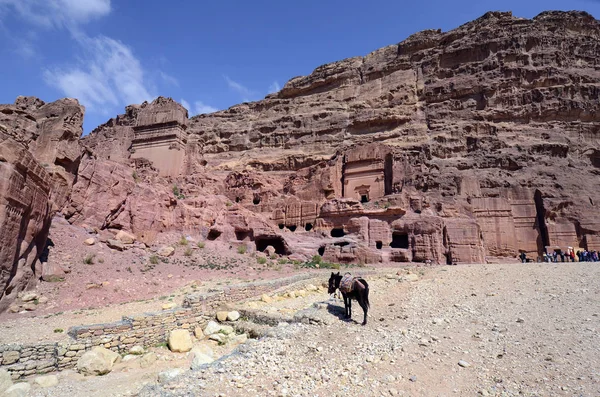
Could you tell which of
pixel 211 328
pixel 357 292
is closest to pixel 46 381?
pixel 211 328

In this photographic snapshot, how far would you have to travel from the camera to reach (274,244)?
24094 millimetres

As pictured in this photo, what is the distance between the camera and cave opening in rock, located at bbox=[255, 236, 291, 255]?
2342 centimetres

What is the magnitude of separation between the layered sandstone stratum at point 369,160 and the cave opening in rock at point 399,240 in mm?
74

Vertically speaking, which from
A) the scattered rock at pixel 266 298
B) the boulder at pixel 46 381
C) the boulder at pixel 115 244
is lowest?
the boulder at pixel 46 381

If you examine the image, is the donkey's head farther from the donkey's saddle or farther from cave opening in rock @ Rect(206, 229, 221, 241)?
cave opening in rock @ Rect(206, 229, 221, 241)

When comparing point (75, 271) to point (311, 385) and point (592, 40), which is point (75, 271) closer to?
point (311, 385)

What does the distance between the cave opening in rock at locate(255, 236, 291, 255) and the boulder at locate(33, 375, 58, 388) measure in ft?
55.7

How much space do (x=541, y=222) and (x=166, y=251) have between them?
86.7ft

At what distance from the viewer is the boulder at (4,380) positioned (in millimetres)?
5726

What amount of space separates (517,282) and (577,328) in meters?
5.07

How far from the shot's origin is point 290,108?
162ft

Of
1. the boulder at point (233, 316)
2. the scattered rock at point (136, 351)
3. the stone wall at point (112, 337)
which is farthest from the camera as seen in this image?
the boulder at point (233, 316)

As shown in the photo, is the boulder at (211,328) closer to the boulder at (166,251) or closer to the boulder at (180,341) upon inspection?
the boulder at (180,341)

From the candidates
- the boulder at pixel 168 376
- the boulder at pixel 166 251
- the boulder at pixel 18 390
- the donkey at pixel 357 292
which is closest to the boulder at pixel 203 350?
the boulder at pixel 168 376
